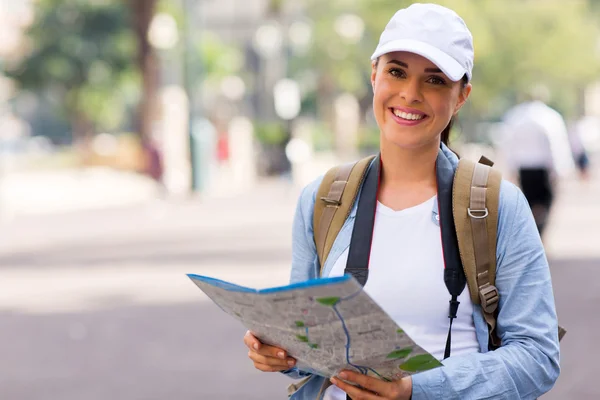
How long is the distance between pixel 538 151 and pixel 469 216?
401 inches

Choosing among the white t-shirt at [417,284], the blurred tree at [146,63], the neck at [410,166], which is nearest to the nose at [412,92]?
the neck at [410,166]

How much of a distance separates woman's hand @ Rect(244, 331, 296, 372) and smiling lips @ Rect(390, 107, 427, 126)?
545mm

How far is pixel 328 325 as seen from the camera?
2.15m

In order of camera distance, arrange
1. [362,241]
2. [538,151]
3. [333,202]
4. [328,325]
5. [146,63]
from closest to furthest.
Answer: [328,325] → [362,241] → [333,202] → [538,151] → [146,63]

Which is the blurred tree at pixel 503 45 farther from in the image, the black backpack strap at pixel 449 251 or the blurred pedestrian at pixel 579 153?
the black backpack strap at pixel 449 251

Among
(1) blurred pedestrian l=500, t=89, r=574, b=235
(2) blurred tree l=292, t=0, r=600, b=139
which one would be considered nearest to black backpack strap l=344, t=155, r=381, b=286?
(1) blurred pedestrian l=500, t=89, r=574, b=235

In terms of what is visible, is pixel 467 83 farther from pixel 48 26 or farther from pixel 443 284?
pixel 48 26

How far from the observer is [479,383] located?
2.40 metres

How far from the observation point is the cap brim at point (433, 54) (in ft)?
7.77

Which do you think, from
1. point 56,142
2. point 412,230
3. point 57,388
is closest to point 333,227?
point 412,230

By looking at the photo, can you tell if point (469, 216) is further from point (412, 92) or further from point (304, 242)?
point (304, 242)

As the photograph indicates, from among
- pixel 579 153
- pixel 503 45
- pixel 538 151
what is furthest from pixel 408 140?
pixel 503 45

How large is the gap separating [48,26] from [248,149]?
40.0ft

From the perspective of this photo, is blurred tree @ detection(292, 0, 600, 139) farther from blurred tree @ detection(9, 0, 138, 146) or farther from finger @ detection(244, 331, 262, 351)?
finger @ detection(244, 331, 262, 351)
